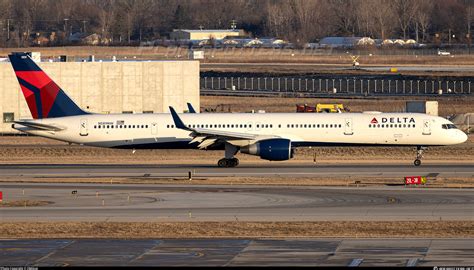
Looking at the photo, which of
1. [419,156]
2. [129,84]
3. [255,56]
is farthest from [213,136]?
[255,56]

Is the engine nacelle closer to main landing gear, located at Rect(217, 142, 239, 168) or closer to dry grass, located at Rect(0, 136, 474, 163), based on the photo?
main landing gear, located at Rect(217, 142, 239, 168)

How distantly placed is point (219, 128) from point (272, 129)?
3.24m

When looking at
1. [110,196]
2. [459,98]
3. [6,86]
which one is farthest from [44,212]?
[459,98]

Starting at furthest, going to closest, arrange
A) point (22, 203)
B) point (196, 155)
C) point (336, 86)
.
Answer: point (336, 86)
point (196, 155)
point (22, 203)

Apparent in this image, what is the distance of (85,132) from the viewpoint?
6994 centimetres

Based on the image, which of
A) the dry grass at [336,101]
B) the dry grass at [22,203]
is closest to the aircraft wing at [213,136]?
the dry grass at [22,203]

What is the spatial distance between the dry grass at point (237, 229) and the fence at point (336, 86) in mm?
83088

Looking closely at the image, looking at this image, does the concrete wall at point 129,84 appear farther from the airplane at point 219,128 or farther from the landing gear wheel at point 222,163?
the landing gear wheel at point 222,163

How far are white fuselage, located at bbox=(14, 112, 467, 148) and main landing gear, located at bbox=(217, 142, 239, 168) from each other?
77 cm

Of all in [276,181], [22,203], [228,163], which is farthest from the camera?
[228,163]

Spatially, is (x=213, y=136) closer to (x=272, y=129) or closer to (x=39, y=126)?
(x=272, y=129)

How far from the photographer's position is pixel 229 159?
2709 inches

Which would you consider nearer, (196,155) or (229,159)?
(229,159)

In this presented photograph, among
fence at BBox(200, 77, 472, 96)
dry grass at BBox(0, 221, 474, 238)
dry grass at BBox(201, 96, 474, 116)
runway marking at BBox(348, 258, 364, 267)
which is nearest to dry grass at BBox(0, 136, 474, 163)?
dry grass at BBox(0, 221, 474, 238)
